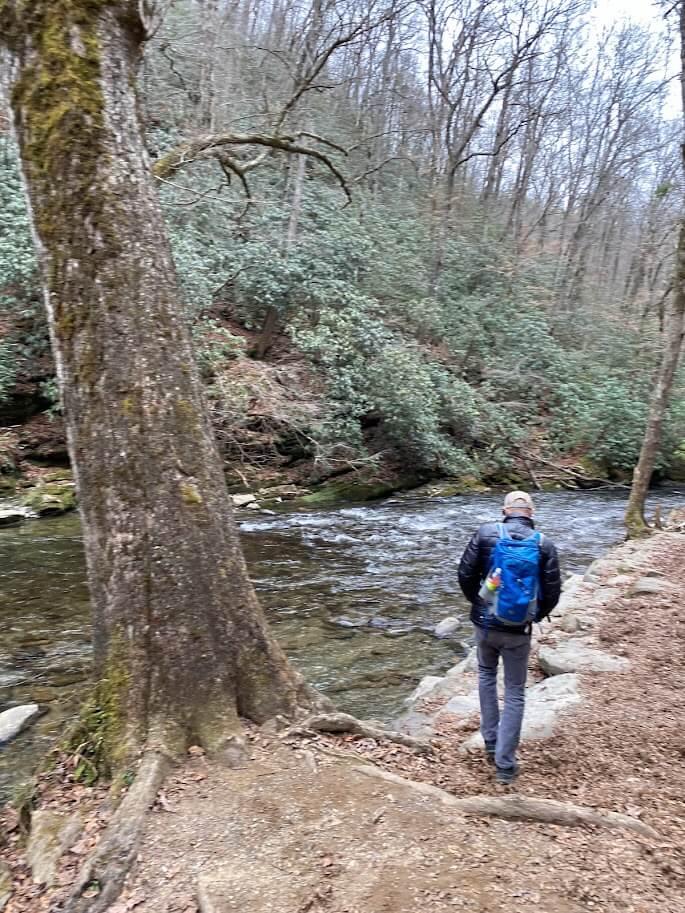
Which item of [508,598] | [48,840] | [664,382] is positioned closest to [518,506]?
[508,598]

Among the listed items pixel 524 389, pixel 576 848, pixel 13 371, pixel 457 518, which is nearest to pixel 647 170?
pixel 524 389

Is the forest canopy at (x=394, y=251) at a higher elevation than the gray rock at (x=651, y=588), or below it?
higher

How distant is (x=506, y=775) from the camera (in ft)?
12.6

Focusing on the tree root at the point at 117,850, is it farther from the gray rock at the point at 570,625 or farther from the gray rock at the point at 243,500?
the gray rock at the point at 243,500

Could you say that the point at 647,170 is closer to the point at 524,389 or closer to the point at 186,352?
the point at 524,389

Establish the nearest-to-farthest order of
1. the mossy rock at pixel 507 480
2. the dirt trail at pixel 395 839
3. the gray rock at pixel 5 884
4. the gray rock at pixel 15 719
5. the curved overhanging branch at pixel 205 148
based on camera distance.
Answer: the dirt trail at pixel 395 839
the gray rock at pixel 5 884
the curved overhanging branch at pixel 205 148
the gray rock at pixel 15 719
the mossy rock at pixel 507 480

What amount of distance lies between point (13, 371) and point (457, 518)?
958 cm

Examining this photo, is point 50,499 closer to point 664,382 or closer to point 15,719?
point 15,719

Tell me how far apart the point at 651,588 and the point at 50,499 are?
394 inches

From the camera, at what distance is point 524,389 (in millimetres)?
20484

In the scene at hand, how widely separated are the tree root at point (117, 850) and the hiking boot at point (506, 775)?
199 centimetres

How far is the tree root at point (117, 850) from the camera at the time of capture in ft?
8.68

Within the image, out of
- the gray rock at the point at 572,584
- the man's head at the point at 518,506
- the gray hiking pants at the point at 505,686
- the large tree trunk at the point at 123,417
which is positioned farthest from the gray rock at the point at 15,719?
Answer: the gray rock at the point at 572,584

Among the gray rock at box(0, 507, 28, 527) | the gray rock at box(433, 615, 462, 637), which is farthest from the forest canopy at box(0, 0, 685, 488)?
the gray rock at box(433, 615, 462, 637)
